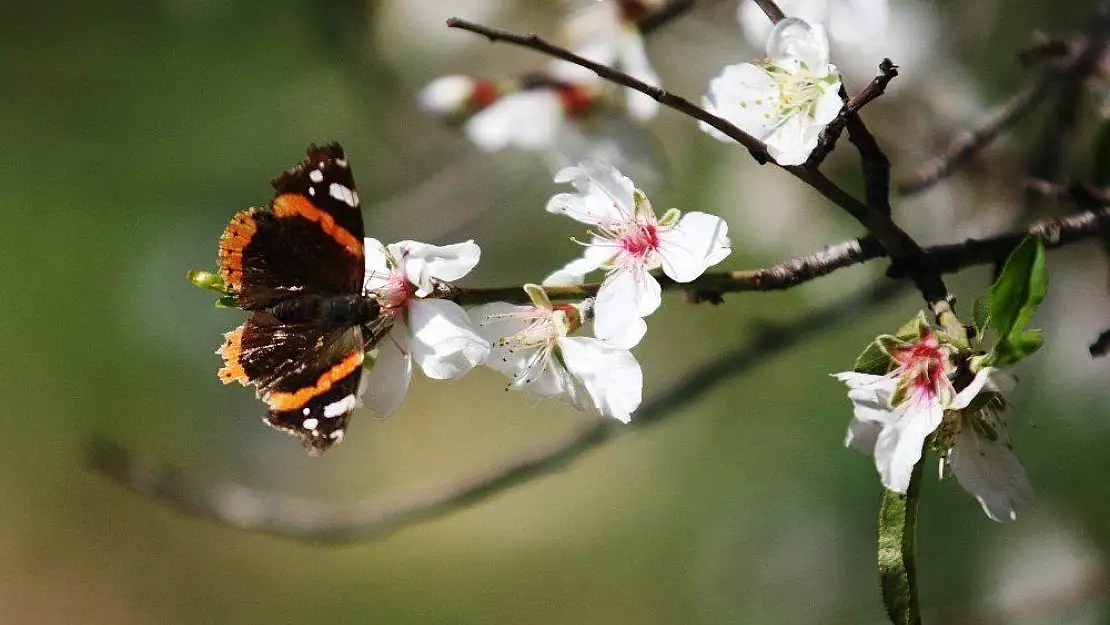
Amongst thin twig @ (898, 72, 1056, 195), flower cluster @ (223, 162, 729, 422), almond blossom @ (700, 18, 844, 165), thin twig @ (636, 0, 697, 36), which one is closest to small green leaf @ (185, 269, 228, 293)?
flower cluster @ (223, 162, 729, 422)

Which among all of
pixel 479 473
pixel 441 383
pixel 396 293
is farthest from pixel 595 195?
pixel 441 383

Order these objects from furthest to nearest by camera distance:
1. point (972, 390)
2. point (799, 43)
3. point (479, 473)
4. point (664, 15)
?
point (479, 473)
point (664, 15)
point (799, 43)
point (972, 390)

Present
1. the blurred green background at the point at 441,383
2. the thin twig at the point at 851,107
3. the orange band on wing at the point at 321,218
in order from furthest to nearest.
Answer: the blurred green background at the point at 441,383 → the orange band on wing at the point at 321,218 → the thin twig at the point at 851,107

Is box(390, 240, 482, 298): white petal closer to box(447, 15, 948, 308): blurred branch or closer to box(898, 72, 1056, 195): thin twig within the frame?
box(447, 15, 948, 308): blurred branch

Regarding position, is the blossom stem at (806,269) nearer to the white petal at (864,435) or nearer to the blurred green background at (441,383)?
the white petal at (864,435)

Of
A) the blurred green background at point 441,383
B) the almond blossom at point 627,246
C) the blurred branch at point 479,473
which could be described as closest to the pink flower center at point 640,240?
the almond blossom at point 627,246

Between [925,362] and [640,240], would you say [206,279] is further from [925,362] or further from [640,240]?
[925,362]
